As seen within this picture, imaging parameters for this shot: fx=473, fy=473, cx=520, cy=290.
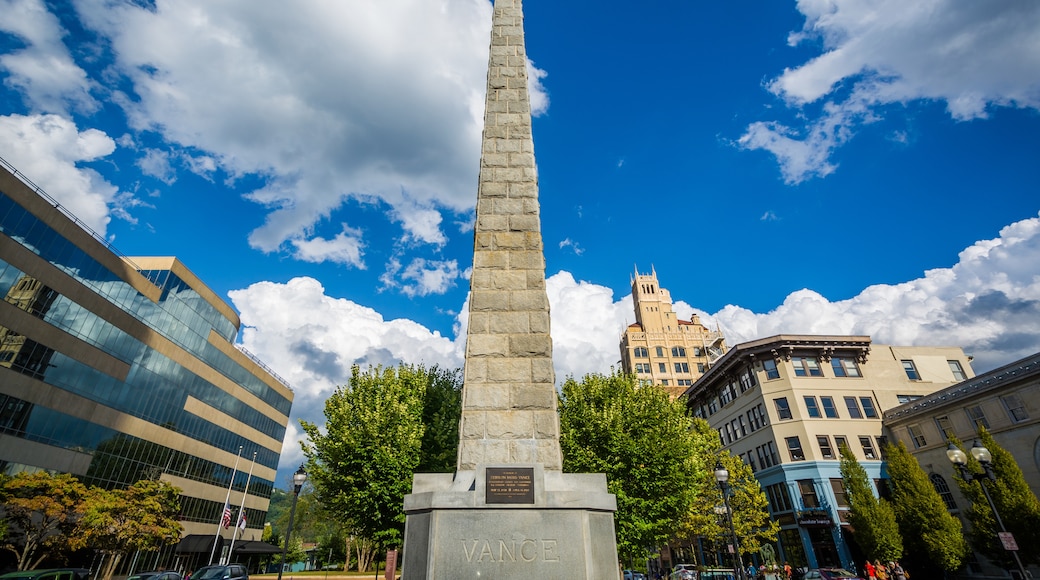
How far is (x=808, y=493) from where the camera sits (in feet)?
115

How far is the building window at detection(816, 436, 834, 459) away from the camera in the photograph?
117ft

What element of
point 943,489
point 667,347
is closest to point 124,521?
point 943,489

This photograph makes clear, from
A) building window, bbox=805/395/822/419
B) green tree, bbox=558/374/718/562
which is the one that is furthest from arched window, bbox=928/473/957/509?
green tree, bbox=558/374/718/562

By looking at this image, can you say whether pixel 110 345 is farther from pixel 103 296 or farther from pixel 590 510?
pixel 590 510

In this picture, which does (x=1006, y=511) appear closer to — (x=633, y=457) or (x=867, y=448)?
(x=867, y=448)

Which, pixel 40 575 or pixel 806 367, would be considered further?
pixel 806 367

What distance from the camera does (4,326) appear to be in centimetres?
2678

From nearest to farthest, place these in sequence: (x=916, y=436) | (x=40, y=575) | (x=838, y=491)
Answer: (x=40, y=575) < (x=838, y=491) < (x=916, y=436)

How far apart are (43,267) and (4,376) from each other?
7076 millimetres

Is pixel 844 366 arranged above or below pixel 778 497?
above

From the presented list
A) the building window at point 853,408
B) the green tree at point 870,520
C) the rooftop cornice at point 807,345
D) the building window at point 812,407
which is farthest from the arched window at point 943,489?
the rooftop cornice at point 807,345

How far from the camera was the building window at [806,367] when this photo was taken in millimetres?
39188

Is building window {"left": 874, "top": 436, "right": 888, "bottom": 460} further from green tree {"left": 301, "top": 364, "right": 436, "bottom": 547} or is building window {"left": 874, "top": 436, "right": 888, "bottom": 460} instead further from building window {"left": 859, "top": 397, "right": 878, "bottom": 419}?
green tree {"left": 301, "top": 364, "right": 436, "bottom": 547}

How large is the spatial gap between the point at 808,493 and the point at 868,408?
936 centimetres
